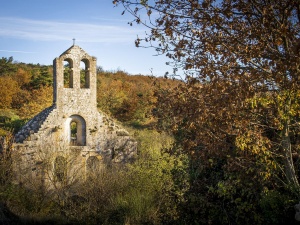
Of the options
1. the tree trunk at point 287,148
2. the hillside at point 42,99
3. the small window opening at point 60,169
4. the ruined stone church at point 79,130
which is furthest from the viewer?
the hillside at point 42,99

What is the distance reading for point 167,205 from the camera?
10.1 meters

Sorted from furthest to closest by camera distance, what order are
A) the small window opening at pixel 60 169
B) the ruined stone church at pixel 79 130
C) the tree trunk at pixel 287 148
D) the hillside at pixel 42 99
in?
the hillside at pixel 42 99 → the ruined stone church at pixel 79 130 → the small window opening at pixel 60 169 → the tree trunk at pixel 287 148

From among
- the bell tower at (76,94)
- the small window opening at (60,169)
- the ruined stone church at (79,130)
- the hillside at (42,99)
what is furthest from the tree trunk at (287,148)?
the hillside at (42,99)

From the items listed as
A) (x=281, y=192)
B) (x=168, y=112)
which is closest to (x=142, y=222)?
(x=281, y=192)

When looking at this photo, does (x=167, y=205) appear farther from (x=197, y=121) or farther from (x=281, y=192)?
(x=197, y=121)

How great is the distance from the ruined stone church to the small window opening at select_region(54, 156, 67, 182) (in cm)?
140

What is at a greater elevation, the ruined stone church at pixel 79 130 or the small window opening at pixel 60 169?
the ruined stone church at pixel 79 130

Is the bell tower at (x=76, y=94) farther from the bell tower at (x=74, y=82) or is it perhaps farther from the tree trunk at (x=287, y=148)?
the tree trunk at (x=287, y=148)

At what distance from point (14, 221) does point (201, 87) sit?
651 centimetres

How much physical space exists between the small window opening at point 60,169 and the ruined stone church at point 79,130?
140cm

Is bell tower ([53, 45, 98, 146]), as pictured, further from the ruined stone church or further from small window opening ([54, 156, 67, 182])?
small window opening ([54, 156, 67, 182])

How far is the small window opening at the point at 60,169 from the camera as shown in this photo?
13180mm

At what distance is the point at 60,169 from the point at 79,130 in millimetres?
4004

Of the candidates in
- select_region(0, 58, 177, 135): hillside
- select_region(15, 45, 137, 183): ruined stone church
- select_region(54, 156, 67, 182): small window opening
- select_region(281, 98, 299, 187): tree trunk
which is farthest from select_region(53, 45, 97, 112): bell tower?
select_region(281, 98, 299, 187): tree trunk
